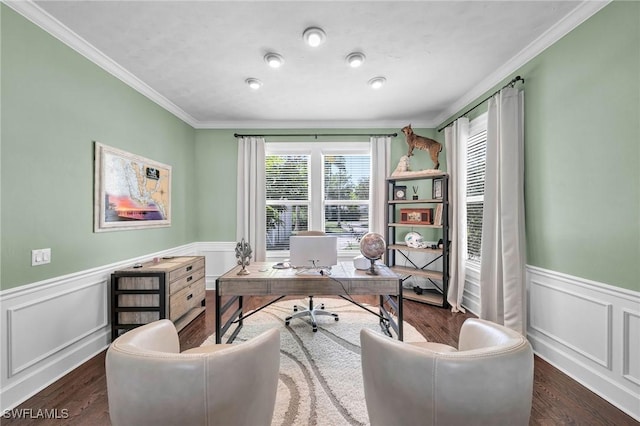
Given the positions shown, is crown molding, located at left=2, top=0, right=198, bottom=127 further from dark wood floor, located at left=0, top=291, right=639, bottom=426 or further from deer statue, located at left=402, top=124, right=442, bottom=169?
deer statue, located at left=402, top=124, right=442, bottom=169

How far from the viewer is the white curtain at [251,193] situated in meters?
4.02

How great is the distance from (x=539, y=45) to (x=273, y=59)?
2337mm

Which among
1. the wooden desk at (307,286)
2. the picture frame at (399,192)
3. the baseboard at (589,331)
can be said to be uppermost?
the picture frame at (399,192)

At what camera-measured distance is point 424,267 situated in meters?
3.86

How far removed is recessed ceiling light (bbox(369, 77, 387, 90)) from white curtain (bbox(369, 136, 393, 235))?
1.18m

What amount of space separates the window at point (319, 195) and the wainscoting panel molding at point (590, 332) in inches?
95.8

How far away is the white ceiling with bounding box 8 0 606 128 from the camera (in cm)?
182

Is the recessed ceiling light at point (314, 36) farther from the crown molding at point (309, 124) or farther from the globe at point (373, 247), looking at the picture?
the crown molding at point (309, 124)

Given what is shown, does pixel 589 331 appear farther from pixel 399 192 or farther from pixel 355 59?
pixel 355 59

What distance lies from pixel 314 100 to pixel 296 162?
115cm

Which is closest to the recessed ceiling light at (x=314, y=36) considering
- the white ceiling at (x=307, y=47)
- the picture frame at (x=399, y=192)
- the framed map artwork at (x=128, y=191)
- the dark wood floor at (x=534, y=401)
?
the white ceiling at (x=307, y=47)

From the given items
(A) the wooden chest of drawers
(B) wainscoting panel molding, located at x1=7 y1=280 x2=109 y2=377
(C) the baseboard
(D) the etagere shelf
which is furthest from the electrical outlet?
(C) the baseboard

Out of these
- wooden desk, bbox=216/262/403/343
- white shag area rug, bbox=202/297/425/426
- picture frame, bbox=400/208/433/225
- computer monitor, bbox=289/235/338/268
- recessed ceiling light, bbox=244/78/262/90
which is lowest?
white shag area rug, bbox=202/297/425/426

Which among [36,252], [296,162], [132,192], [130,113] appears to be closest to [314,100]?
[296,162]
